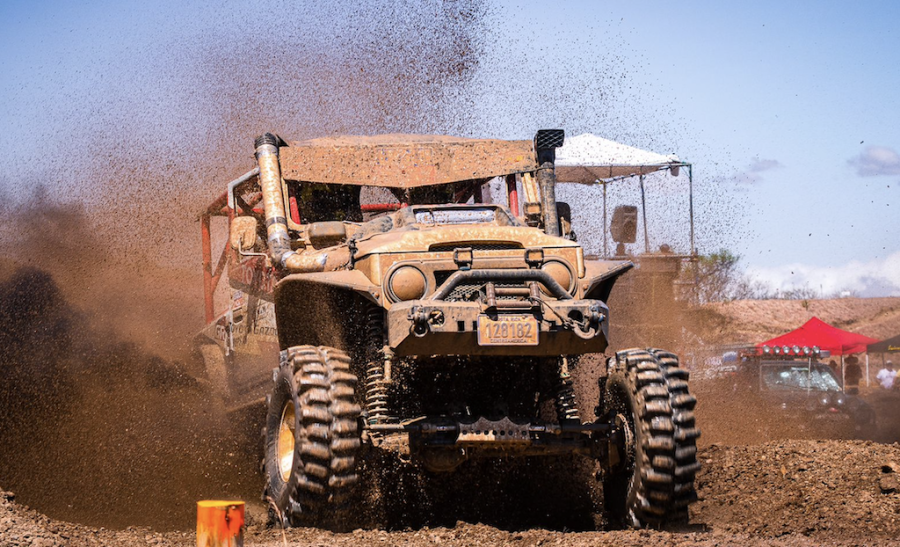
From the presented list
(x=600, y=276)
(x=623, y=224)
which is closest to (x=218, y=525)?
(x=600, y=276)

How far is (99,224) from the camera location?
38.3ft

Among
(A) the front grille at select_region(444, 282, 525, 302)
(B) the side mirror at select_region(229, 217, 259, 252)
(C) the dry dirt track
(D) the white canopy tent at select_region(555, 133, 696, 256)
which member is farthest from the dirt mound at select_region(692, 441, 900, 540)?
(D) the white canopy tent at select_region(555, 133, 696, 256)

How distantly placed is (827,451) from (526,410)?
2.79m

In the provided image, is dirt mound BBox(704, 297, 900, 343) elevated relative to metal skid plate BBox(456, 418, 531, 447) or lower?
lower

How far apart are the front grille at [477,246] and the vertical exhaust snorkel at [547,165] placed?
1.80m

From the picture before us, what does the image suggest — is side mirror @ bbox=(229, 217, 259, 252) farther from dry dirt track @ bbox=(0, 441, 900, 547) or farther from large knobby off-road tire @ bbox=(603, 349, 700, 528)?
large knobby off-road tire @ bbox=(603, 349, 700, 528)

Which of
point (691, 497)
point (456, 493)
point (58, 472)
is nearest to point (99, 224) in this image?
point (58, 472)

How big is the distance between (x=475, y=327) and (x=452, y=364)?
0.86 metres

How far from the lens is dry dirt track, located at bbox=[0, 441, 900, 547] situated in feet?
16.6

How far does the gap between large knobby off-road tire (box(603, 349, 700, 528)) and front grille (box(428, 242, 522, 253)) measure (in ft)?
3.45

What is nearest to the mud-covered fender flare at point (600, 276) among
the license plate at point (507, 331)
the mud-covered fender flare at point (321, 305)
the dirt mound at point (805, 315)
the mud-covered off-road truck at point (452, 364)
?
the mud-covered off-road truck at point (452, 364)

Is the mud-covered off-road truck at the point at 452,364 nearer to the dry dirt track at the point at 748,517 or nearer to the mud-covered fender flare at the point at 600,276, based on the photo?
the mud-covered fender flare at the point at 600,276

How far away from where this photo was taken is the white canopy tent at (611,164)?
62.1 ft

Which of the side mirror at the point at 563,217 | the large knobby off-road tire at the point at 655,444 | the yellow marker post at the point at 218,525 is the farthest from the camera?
the side mirror at the point at 563,217
